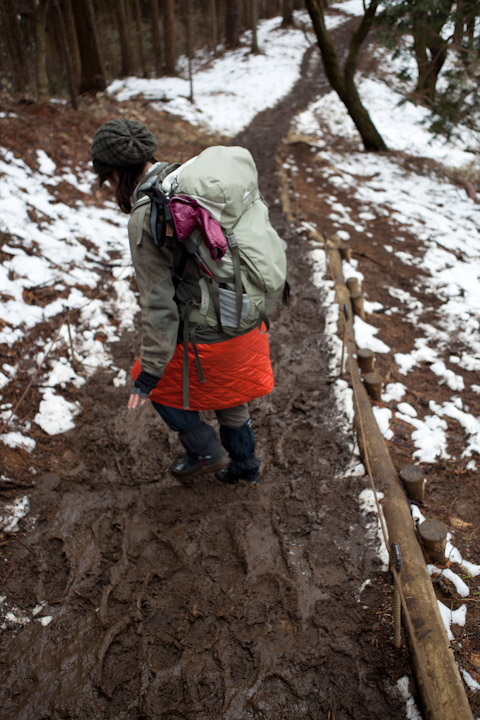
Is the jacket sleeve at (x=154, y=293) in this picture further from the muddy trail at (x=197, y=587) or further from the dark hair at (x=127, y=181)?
the muddy trail at (x=197, y=587)

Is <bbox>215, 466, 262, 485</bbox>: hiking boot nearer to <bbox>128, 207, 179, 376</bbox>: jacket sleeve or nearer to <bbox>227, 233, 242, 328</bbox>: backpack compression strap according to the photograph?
<bbox>128, 207, 179, 376</bbox>: jacket sleeve

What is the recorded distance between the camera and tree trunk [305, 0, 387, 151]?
9430mm

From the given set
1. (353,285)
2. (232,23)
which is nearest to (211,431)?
(353,285)

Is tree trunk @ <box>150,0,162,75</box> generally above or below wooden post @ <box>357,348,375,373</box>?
above

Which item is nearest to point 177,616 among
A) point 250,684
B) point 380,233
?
point 250,684

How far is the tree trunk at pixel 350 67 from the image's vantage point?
30.9 ft

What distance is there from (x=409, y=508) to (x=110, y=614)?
5.67 feet

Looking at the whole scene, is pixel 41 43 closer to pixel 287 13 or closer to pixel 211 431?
pixel 211 431

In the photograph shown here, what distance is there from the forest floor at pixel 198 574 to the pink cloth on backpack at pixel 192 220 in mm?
1729

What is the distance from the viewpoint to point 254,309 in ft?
7.47

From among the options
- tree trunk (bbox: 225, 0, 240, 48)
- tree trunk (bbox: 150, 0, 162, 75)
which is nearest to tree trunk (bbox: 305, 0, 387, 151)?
tree trunk (bbox: 150, 0, 162, 75)

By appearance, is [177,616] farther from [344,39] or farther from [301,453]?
[344,39]

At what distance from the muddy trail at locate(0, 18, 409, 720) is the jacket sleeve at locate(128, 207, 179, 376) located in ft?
3.89

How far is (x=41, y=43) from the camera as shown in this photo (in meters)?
8.23
